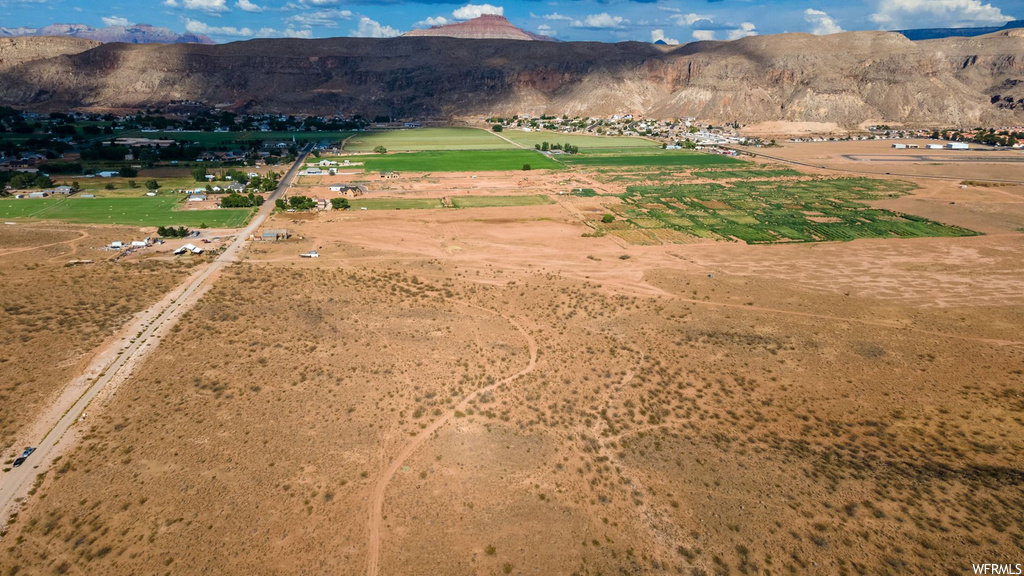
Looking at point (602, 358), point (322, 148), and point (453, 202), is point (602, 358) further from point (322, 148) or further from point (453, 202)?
point (322, 148)

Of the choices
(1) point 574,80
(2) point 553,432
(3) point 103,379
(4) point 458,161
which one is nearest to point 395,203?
(4) point 458,161

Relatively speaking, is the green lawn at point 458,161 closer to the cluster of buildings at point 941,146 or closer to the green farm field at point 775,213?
the green farm field at point 775,213

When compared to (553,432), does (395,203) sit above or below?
above

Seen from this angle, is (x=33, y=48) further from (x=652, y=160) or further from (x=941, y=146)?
Result: (x=941, y=146)

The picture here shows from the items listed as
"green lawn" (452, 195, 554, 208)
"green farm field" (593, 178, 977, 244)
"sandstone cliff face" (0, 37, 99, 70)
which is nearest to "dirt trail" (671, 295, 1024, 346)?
"green farm field" (593, 178, 977, 244)

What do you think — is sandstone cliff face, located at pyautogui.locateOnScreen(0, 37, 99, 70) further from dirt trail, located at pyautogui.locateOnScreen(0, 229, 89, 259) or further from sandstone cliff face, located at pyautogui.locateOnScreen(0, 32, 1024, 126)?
dirt trail, located at pyautogui.locateOnScreen(0, 229, 89, 259)

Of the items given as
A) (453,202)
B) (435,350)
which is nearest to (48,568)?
(435,350)

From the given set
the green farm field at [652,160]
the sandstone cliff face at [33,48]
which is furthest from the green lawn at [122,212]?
the sandstone cliff face at [33,48]
